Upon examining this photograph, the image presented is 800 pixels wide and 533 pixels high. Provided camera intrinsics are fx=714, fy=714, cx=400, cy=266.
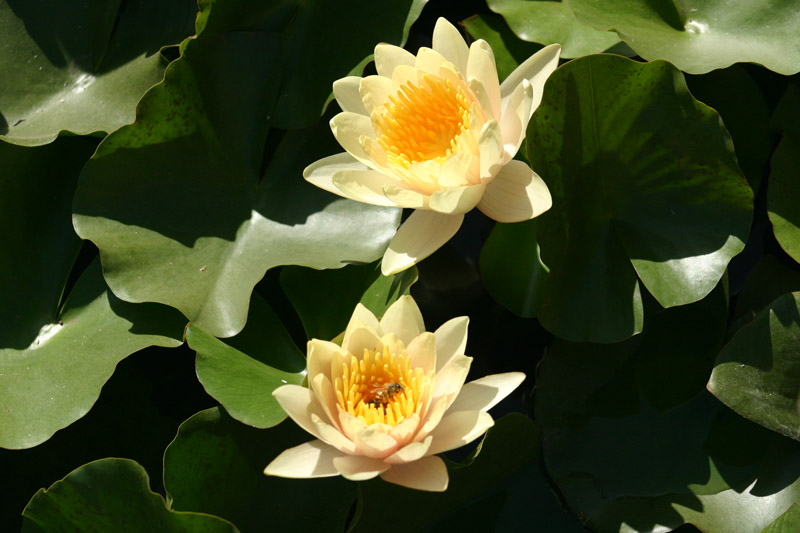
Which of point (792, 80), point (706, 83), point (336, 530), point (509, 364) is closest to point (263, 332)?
point (336, 530)

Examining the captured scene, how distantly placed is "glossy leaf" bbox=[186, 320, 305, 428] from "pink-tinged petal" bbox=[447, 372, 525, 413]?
30 centimetres

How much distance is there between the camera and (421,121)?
4.06 ft

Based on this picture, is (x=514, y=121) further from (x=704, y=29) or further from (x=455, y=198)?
(x=704, y=29)

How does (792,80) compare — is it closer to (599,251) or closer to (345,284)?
(599,251)

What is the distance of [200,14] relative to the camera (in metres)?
1.35

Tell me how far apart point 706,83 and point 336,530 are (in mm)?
1132

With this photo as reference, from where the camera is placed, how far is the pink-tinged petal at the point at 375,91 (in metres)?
1.23

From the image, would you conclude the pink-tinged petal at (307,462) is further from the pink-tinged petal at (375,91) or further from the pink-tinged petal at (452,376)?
the pink-tinged petal at (375,91)

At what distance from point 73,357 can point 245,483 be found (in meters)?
0.42

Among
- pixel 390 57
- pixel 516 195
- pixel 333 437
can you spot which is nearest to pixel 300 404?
pixel 333 437

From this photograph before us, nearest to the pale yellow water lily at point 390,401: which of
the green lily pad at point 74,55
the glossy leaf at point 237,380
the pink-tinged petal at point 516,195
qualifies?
the glossy leaf at point 237,380

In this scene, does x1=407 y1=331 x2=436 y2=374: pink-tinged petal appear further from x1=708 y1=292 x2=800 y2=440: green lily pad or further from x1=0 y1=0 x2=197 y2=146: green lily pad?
x1=0 y1=0 x2=197 y2=146: green lily pad

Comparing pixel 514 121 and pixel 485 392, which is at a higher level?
pixel 514 121

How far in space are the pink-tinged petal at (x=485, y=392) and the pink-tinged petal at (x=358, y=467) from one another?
15cm
